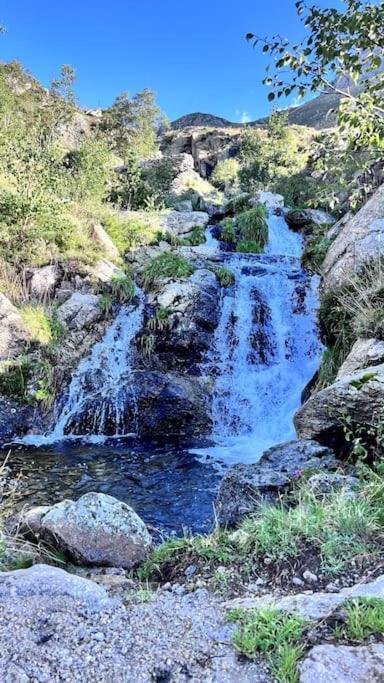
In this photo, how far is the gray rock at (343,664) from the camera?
1712 mm

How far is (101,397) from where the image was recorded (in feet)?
28.5

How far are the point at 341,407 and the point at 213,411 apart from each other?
13.3ft

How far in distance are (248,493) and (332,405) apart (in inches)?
56.8

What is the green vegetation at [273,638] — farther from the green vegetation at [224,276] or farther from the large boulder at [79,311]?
the green vegetation at [224,276]

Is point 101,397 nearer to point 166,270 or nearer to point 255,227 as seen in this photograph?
point 166,270

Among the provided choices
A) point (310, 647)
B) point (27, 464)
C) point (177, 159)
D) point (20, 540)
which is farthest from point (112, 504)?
point (177, 159)

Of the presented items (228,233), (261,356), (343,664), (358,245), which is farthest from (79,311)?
(343,664)

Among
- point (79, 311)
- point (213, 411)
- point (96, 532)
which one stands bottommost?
point (96, 532)

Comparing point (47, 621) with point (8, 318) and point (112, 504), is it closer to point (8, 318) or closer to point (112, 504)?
point (112, 504)

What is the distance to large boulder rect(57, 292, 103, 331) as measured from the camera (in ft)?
31.3

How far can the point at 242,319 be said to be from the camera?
10375 millimetres

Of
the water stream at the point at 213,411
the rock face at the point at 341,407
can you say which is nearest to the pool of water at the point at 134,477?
the water stream at the point at 213,411

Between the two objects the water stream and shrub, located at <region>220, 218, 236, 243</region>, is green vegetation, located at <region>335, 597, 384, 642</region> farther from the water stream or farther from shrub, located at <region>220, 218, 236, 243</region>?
shrub, located at <region>220, 218, 236, 243</region>

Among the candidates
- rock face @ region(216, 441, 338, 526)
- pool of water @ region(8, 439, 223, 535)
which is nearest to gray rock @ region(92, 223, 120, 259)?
pool of water @ region(8, 439, 223, 535)
